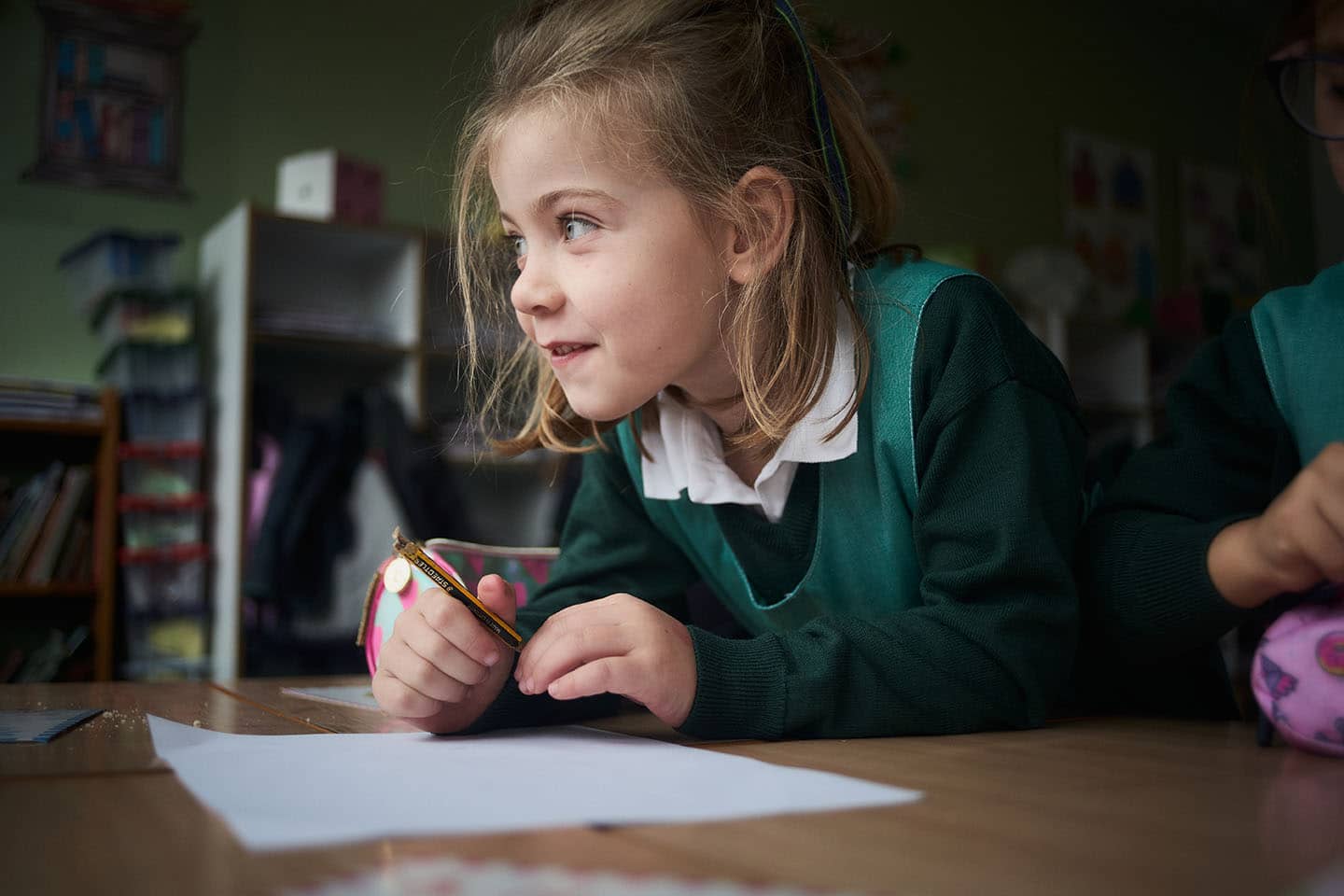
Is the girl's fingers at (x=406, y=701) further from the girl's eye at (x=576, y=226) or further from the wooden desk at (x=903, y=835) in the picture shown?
the girl's eye at (x=576, y=226)

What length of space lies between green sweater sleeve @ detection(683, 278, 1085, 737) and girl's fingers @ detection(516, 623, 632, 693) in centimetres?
5

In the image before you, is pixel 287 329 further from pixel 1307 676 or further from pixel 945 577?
pixel 1307 676

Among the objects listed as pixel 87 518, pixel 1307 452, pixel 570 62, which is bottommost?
pixel 87 518

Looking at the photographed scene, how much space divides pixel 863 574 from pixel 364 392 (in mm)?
2455

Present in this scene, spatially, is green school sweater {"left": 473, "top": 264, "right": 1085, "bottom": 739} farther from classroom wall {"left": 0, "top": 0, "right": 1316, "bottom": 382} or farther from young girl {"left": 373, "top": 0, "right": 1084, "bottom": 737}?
classroom wall {"left": 0, "top": 0, "right": 1316, "bottom": 382}

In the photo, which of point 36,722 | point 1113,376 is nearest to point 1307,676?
point 36,722

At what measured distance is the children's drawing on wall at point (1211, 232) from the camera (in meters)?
5.45

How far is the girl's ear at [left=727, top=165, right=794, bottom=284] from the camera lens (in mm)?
881

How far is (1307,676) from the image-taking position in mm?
575

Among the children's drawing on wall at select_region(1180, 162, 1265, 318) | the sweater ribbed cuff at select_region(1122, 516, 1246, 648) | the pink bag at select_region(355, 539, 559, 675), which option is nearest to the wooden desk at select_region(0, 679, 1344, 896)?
the sweater ribbed cuff at select_region(1122, 516, 1246, 648)

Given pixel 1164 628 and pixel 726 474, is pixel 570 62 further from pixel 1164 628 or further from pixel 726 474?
pixel 1164 628

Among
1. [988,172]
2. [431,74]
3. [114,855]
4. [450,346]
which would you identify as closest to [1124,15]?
[988,172]

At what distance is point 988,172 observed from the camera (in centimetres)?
494

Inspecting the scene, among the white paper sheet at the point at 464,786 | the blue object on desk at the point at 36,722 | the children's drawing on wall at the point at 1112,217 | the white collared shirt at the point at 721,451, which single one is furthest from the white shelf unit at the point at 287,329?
the children's drawing on wall at the point at 1112,217
